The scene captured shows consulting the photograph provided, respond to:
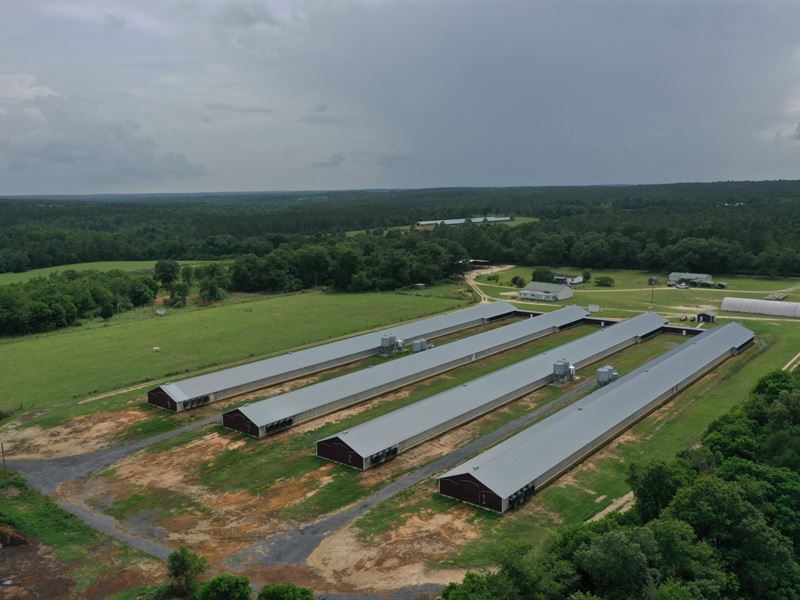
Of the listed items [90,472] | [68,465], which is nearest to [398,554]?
[90,472]

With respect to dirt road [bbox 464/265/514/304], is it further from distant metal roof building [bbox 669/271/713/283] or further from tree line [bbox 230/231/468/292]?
distant metal roof building [bbox 669/271/713/283]

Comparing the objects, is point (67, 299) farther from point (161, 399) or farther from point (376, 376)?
point (376, 376)

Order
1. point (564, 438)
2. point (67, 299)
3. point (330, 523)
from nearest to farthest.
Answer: point (330, 523) < point (564, 438) < point (67, 299)

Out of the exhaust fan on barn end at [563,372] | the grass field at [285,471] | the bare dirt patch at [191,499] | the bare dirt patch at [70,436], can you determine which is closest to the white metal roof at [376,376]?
the grass field at [285,471]

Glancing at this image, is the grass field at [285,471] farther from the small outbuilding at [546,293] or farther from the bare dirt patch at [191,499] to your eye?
the small outbuilding at [546,293]

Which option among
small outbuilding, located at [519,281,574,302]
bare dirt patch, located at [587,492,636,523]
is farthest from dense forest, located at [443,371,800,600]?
small outbuilding, located at [519,281,574,302]

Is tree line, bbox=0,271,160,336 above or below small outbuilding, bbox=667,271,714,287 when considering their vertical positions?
below
